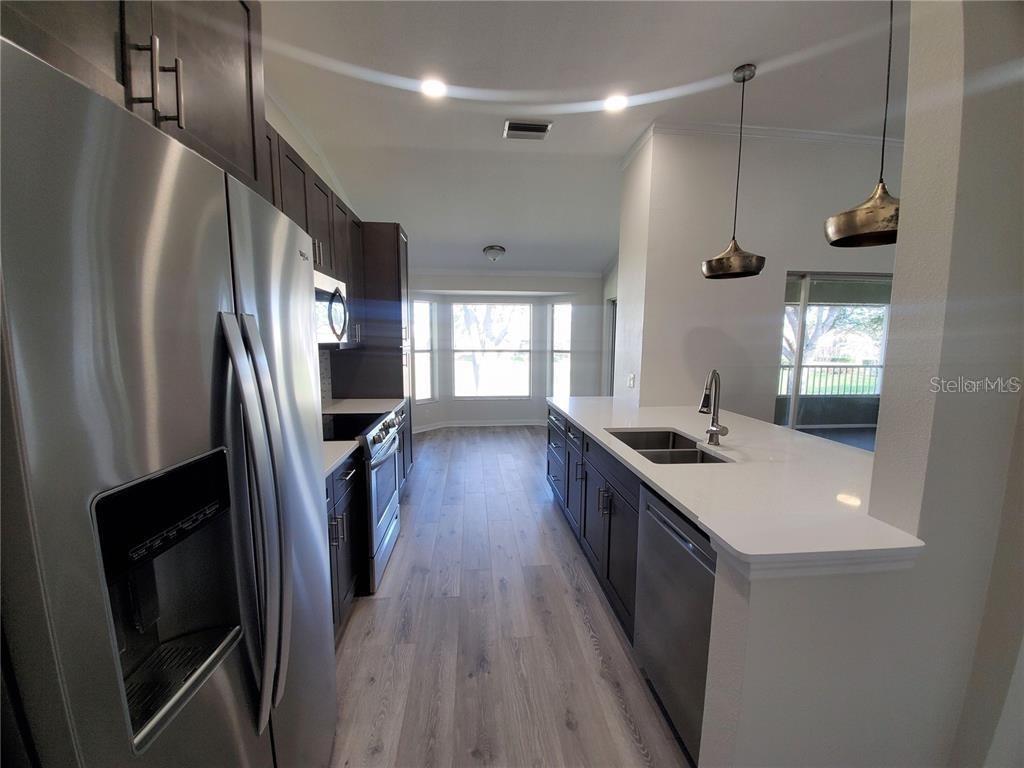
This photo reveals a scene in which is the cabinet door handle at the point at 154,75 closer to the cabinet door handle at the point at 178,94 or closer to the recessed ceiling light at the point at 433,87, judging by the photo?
the cabinet door handle at the point at 178,94

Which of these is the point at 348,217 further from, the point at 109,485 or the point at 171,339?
the point at 109,485

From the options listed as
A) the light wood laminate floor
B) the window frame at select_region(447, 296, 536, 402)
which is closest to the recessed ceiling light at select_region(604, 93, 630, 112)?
the light wood laminate floor

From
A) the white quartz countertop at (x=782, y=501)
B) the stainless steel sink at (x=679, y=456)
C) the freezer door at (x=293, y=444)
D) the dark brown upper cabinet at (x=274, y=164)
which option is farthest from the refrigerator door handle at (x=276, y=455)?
the stainless steel sink at (x=679, y=456)

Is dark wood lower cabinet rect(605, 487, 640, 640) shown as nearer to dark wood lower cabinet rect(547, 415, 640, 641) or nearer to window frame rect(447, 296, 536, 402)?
dark wood lower cabinet rect(547, 415, 640, 641)

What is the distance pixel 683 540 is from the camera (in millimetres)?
1306

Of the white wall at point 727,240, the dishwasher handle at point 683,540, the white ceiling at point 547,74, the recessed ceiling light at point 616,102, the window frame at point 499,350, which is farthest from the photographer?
the window frame at point 499,350

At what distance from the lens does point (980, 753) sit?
112cm

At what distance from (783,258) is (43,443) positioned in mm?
3710

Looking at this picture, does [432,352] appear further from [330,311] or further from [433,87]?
[433,87]

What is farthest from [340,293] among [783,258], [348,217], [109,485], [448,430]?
[448,430]

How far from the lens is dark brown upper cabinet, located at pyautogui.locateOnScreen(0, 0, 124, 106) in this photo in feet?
1.95

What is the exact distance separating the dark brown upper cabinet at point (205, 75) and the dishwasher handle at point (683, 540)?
173cm

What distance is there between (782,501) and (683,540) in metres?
0.35

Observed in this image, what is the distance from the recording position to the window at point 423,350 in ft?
19.5
